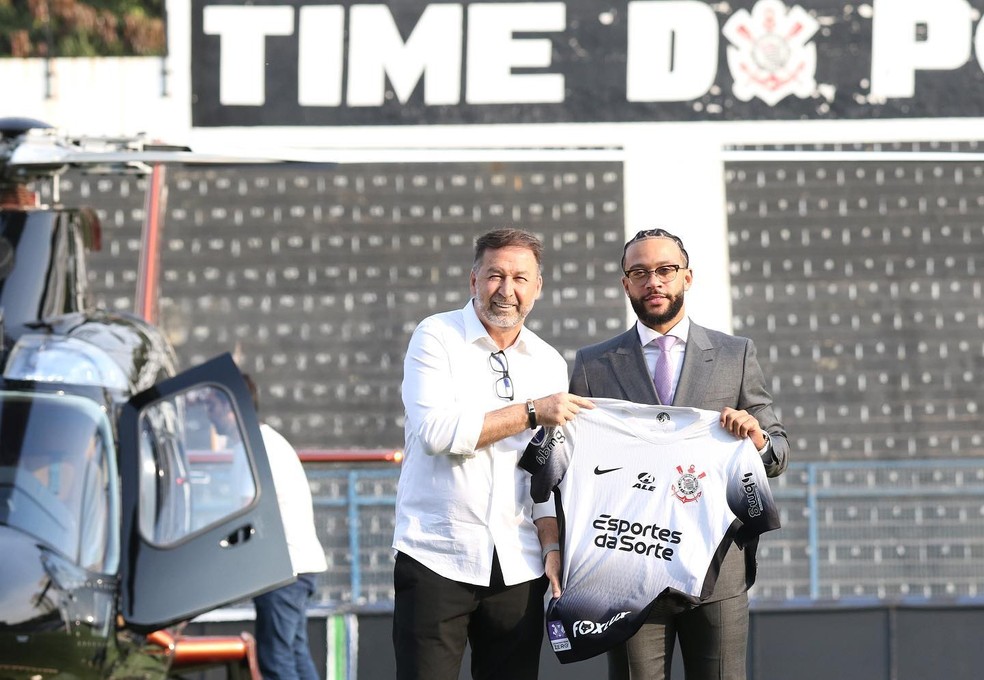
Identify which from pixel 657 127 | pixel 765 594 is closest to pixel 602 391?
pixel 765 594

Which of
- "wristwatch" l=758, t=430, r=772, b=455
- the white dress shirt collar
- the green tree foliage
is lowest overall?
"wristwatch" l=758, t=430, r=772, b=455

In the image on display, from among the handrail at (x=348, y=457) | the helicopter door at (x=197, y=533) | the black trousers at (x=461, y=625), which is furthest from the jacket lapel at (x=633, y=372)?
the handrail at (x=348, y=457)

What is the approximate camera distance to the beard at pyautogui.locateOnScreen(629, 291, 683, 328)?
391cm

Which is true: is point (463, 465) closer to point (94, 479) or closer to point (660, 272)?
point (660, 272)

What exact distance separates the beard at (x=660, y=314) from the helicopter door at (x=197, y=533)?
1418mm

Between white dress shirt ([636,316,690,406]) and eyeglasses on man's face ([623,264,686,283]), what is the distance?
0.54 feet

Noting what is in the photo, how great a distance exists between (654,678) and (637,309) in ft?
3.22

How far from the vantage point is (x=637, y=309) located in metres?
3.98

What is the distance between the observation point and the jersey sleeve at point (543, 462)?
3.92 metres

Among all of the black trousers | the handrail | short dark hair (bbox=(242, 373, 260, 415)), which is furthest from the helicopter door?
the handrail

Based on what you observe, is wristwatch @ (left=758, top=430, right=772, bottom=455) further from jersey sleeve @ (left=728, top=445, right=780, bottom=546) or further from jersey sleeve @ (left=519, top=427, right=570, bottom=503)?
jersey sleeve @ (left=519, top=427, right=570, bottom=503)

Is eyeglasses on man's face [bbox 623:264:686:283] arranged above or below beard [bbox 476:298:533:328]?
above

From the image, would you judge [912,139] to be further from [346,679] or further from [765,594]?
[346,679]

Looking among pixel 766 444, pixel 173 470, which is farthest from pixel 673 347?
pixel 173 470
